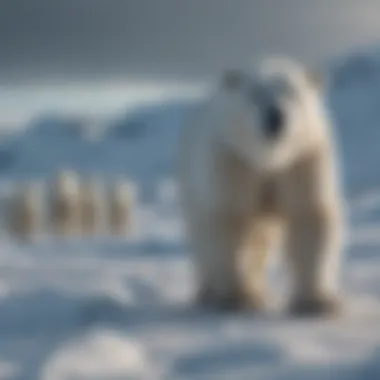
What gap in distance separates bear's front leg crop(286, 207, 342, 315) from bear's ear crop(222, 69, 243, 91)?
1.51ft

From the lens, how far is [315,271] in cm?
320

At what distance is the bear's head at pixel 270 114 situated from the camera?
2922 millimetres

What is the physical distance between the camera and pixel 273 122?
2.90 m

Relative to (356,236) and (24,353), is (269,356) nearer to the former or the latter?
(24,353)

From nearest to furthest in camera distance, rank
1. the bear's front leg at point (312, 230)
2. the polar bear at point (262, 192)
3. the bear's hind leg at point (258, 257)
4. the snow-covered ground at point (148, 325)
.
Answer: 1. the snow-covered ground at point (148, 325)
2. the polar bear at point (262, 192)
3. the bear's front leg at point (312, 230)
4. the bear's hind leg at point (258, 257)

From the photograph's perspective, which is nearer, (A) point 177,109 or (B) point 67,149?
(B) point 67,149

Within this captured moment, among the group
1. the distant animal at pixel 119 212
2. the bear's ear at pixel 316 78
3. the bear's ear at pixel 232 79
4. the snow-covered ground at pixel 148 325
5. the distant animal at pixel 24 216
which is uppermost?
the distant animal at pixel 119 212

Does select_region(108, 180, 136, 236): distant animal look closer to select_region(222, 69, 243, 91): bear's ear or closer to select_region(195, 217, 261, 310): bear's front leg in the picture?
select_region(195, 217, 261, 310): bear's front leg

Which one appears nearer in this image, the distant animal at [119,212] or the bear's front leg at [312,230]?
the bear's front leg at [312,230]

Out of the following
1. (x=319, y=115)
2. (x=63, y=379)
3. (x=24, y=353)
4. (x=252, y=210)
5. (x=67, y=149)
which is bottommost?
(x=63, y=379)

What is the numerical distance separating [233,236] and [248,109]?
461 millimetres

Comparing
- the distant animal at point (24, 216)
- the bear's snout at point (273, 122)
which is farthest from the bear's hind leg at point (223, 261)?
the distant animal at point (24, 216)

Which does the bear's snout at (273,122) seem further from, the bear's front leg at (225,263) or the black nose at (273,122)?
the bear's front leg at (225,263)

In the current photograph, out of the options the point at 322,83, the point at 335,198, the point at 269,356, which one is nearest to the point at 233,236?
the point at 335,198
